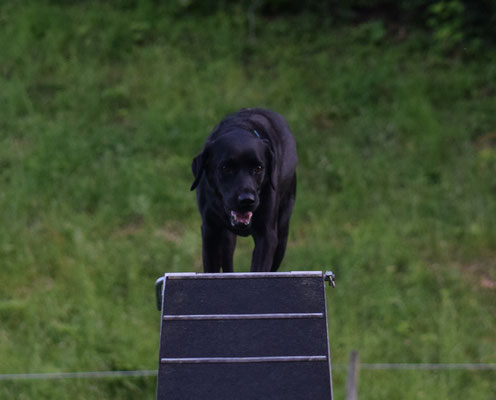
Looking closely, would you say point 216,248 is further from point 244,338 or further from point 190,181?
point 190,181

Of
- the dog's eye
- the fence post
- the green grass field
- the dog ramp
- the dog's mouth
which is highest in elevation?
the green grass field

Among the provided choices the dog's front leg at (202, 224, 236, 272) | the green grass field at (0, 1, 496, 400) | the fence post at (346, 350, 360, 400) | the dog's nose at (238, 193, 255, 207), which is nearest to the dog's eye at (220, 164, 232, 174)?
the dog's nose at (238, 193, 255, 207)

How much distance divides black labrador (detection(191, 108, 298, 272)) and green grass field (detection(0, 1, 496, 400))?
4.76 metres

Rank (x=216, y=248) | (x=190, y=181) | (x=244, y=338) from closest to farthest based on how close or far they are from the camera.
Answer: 1. (x=244, y=338)
2. (x=216, y=248)
3. (x=190, y=181)

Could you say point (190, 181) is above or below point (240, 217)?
above

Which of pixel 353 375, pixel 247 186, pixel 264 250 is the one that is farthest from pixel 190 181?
pixel 247 186

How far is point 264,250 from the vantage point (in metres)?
2.77

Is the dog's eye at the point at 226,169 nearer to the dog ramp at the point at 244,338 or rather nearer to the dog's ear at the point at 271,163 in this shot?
the dog's ear at the point at 271,163

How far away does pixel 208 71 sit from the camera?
11.5 meters

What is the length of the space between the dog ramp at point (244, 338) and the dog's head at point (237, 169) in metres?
0.23

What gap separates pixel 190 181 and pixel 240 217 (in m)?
7.10

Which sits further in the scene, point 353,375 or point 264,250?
point 353,375

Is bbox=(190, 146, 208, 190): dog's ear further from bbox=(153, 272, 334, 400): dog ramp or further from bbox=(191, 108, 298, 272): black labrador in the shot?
bbox=(153, 272, 334, 400): dog ramp

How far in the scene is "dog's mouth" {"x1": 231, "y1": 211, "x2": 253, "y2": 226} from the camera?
255 cm
